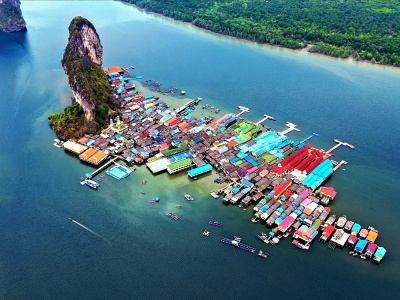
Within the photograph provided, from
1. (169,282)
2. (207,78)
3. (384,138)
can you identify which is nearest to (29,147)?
(169,282)

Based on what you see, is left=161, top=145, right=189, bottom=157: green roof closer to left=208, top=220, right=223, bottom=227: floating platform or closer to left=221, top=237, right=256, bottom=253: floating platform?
left=208, top=220, right=223, bottom=227: floating platform

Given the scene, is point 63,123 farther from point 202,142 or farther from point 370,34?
point 370,34

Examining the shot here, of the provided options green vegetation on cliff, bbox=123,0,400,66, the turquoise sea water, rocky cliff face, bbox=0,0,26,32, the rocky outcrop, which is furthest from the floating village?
rocky cliff face, bbox=0,0,26,32

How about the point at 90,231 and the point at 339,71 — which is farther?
the point at 339,71

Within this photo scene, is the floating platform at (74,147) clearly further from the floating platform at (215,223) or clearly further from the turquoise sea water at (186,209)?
the floating platform at (215,223)

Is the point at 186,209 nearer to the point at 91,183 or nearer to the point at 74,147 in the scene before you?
the point at 91,183

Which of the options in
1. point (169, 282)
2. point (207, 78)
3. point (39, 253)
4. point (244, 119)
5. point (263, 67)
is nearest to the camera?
point (169, 282)
